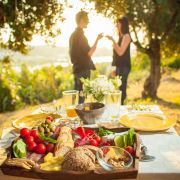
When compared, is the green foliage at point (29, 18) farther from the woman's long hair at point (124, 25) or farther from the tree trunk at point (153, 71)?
the tree trunk at point (153, 71)

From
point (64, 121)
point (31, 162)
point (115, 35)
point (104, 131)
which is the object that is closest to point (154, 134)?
point (104, 131)

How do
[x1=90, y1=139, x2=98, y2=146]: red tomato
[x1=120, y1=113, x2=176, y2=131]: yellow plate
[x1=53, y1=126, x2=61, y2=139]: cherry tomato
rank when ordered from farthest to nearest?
1. [x1=120, y1=113, x2=176, y2=131]: yellow plate
2. [x1=53, y1=126, x2=61, y2=139]: cherry tomato
3. [x1=90, y1=139, x2=98, y2=146]: red tomato

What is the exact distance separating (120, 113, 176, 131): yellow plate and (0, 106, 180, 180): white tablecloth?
0.04 m

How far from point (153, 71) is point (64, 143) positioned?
5.83m

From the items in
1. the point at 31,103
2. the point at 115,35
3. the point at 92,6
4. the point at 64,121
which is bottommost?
the point at 31,103

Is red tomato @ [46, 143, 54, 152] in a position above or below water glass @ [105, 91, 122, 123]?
below

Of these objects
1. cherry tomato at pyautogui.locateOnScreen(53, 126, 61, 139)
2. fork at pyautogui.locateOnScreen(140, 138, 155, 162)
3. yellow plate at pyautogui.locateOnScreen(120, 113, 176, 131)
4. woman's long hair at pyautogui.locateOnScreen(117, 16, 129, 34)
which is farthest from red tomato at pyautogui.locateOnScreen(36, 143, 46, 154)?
woman's long hair at pyautogui.locateOnScreen(117, 16, 129, 34)

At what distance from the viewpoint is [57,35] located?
10.9 ft

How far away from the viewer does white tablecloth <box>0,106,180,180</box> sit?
5.18ft

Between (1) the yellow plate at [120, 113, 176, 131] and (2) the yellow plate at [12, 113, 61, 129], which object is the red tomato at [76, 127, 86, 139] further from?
(2) the yellow plate at [12, 113, 61, 129]

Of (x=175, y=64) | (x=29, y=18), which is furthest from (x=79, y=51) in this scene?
(x=175, y=64)

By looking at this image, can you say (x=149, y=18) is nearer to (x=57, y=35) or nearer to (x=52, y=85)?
(x=52, y=85)

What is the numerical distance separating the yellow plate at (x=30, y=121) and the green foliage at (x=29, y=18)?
100cm

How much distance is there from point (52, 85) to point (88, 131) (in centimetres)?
614
